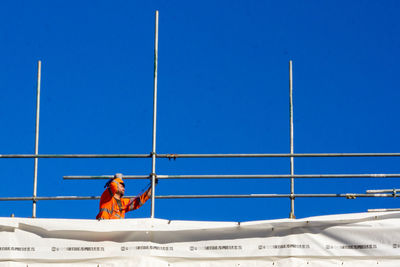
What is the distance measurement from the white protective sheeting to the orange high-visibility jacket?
108 centimetres

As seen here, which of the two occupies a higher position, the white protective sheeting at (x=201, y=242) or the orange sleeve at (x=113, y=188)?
the orange sleeve at (x=113, y=188)

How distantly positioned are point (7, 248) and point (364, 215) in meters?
4.51

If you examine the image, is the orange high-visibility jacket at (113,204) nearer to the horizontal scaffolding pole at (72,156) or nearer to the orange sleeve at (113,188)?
the orange sleeve at (113,188)

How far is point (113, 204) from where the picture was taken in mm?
11688

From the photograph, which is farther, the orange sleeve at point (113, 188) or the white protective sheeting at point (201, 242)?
the orange sleeve at point (113, 188)

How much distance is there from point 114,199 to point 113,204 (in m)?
0.08

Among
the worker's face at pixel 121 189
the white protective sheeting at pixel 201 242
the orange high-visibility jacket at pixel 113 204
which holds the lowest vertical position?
the white protective sheeting at pixel 201 242

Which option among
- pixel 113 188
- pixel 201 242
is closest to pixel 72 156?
pixel 113 188

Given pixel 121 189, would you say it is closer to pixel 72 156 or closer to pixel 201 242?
pixel 72 156

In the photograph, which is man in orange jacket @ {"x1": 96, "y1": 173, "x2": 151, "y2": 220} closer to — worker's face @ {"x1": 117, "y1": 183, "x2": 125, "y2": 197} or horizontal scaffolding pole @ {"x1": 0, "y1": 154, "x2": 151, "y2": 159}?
worker's face @ {"x1": 117, "y1": 183, "x2": 125, "y2": 197}

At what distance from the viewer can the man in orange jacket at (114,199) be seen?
456 inches

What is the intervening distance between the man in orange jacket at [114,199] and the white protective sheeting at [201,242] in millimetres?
1095

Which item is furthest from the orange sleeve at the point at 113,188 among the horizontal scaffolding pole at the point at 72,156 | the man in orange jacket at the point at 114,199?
the horizontal scaffolding pole at the point at 72,156

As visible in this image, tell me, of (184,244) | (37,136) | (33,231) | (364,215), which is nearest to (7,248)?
(33,231)
